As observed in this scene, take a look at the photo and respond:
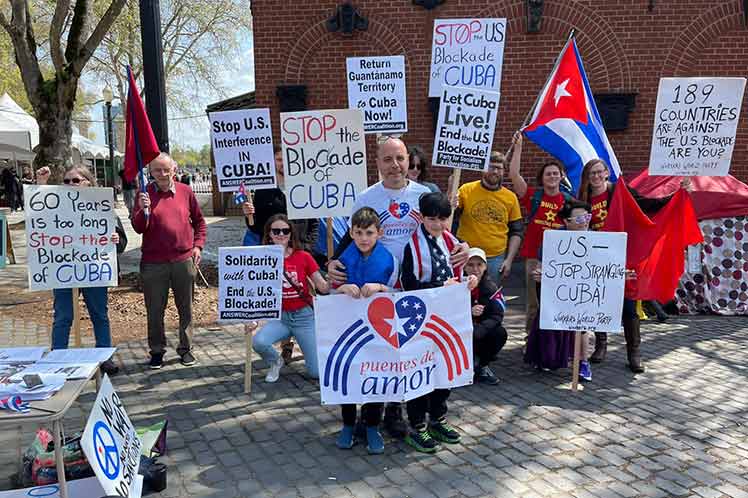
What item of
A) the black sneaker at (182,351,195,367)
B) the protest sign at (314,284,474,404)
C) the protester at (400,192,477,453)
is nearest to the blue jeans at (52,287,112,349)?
the black sneaker at (182,351,195,367)

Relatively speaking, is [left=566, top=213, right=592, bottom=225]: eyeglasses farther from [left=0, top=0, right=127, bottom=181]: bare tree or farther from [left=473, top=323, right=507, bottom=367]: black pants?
[left=0, top=0, right=127, bottom=181]: bare tree

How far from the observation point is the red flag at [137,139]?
509 cm

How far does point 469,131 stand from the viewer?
4.95m

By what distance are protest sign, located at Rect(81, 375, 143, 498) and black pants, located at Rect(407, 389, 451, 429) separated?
1649 millimetres

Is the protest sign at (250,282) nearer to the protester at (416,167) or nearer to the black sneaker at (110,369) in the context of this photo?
the black sneaker at (110,369)

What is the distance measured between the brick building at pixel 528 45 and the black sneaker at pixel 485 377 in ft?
18.1

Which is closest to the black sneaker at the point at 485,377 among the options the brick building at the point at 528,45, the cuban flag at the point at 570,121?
the cuban flag at the point at 570,121

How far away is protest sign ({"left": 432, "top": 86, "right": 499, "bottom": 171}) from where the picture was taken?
16.1 feet

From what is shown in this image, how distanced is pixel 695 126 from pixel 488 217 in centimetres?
205

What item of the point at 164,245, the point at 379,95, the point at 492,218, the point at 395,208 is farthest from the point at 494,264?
the point at 164,245

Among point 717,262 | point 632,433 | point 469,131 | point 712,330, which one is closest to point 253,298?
point 469,131

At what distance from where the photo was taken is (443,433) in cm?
402

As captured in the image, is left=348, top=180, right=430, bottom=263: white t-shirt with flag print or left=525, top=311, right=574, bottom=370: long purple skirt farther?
left=525, top=311, right=574, bottom=370: long purple skirt

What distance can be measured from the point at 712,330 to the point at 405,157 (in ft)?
15.3
